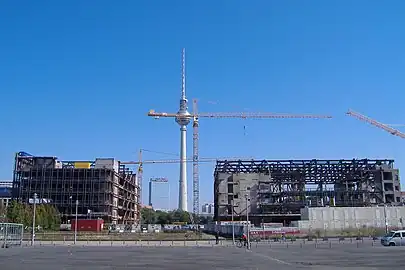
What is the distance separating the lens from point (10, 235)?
185 feet

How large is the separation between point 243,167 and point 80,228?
52.6m

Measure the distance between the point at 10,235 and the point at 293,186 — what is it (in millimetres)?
100591

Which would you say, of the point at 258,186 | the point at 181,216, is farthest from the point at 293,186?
the point at 181,216

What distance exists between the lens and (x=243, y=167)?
142 m

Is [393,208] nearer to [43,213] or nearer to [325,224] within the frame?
[325,224]

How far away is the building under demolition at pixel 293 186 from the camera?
447 feet

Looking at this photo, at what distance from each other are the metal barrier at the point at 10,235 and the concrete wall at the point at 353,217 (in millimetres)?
69677

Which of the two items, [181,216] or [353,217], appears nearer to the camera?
[353,217]

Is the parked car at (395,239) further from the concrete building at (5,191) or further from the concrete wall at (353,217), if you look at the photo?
the concrete building at (5,191)

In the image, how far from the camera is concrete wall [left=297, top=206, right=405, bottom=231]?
108 meters

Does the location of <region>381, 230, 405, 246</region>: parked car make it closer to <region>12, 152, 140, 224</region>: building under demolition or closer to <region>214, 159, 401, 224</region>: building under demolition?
<region>214, 159, 401, 224</region>: building under demolition

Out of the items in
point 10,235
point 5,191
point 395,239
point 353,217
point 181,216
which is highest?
point 5,191

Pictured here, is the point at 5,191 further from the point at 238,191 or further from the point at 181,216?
the point at 238,191

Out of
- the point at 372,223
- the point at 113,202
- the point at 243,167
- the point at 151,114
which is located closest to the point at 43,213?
the point at 113,202
